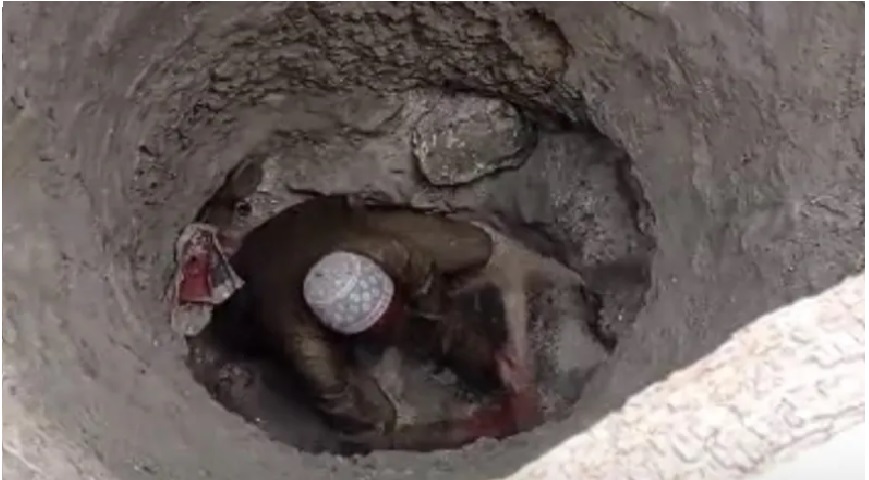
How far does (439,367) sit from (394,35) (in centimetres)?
46

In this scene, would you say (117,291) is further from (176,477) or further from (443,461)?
(443,461)

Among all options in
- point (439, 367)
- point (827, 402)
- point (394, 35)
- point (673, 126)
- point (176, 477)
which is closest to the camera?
point (827, 402)

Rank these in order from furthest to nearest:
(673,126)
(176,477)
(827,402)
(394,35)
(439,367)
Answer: (439,367) < (394,35) < (673,126) < (176,477) < (827,402)

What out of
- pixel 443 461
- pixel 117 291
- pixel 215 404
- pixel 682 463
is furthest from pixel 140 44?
pixel 682 463

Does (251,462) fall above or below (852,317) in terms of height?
below

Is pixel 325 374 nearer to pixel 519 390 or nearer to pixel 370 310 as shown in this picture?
pixel 370 310

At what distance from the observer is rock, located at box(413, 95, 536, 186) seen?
61.3 inches

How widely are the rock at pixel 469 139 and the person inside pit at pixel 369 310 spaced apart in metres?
0.07

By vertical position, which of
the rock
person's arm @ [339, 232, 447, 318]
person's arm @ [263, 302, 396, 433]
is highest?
the rock

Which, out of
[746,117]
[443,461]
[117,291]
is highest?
[746,117]

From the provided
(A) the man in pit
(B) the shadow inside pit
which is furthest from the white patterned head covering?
(B) the shadow inside pit

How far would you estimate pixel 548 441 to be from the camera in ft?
4.03

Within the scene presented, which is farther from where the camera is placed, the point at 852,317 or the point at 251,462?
the point at 251,462

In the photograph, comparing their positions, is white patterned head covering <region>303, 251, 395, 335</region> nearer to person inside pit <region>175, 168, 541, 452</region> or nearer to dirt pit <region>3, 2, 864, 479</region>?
person inside pit <region>175, 168, 541, 452</region>
